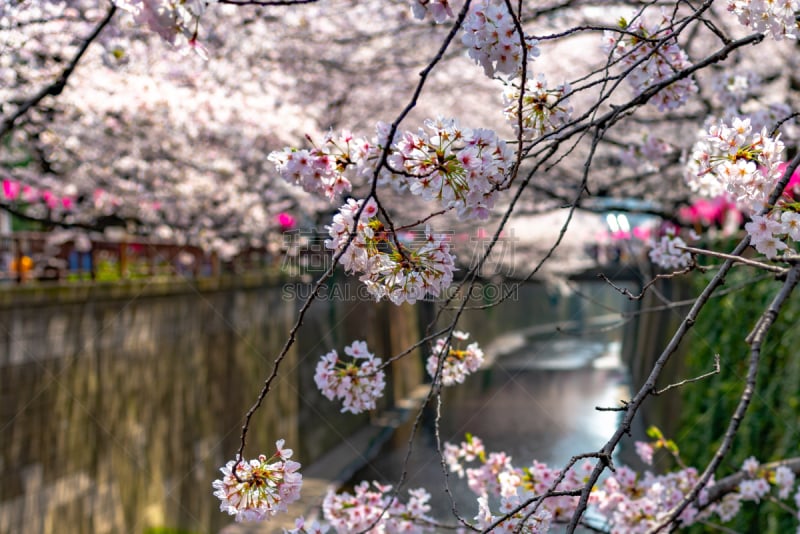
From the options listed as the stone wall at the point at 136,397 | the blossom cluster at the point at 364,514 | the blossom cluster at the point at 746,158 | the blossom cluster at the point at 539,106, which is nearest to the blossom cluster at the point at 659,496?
the blossom cluster at the point at 364,514

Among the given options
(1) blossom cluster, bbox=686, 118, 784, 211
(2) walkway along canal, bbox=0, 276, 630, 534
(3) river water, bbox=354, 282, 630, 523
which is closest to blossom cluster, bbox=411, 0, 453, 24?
(1) blossom cluster, bbox=686, 118, 784, 211

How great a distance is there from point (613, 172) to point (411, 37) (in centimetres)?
520

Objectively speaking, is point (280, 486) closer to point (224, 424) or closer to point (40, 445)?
point (40, 445)

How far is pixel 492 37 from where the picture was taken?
4.88ft

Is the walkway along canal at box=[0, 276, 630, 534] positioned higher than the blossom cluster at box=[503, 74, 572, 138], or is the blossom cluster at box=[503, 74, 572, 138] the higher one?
the blossom cluster at box=[503, 74, 572, 138]

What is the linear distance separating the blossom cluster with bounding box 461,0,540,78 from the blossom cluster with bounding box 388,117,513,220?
0.14 metres

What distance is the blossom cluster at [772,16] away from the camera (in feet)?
5.45

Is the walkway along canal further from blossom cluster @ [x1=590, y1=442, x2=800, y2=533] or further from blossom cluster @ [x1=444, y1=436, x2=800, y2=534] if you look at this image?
blossom cluster @ [x1=590, y1=442, x2=800, y2=533]

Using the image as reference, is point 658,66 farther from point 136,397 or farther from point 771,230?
point 136,397

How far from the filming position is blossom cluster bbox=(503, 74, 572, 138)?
1.87 m

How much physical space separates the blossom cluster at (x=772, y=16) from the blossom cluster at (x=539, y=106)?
0.43 m

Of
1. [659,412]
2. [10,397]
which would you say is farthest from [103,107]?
[659,412]

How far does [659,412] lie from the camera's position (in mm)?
11430

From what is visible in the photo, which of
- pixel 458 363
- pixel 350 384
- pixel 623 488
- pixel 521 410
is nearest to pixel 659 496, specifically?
pixel 623 488
